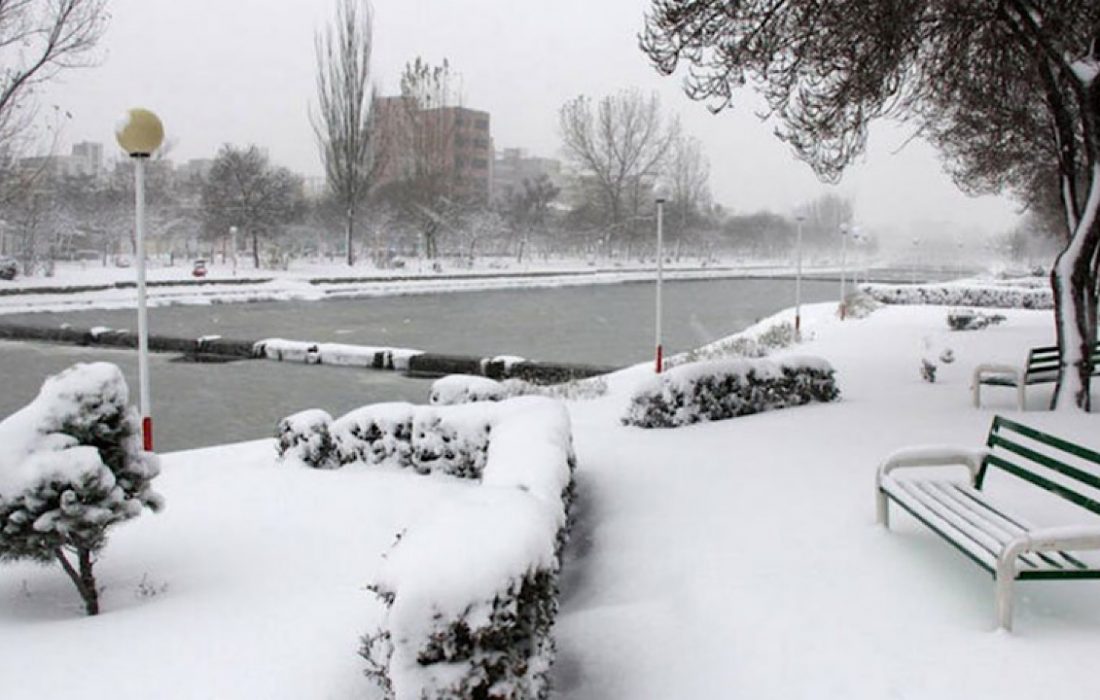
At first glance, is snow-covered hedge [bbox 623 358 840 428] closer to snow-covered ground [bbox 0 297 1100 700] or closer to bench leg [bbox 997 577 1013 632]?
snow-covered ground [bbox 0 297 1100 700]

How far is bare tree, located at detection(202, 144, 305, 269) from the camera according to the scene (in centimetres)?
5578

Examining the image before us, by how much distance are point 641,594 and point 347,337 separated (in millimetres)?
20387

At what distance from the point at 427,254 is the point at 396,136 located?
30.2 ft

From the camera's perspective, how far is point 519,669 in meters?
3.25

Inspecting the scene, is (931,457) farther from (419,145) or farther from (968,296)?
(419,145)

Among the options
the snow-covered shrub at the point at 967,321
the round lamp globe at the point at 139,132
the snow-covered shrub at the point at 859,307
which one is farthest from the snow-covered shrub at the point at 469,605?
the snow-covered shrub at the point at 859,307

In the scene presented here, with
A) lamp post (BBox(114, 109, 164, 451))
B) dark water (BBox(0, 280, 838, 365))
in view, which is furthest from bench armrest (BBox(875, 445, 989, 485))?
dark water (BBox(0, 280, 838, 365))

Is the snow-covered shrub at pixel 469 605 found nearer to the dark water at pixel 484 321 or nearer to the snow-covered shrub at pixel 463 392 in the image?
the snow-covered shrub at pixel 463 392

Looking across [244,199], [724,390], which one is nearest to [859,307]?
[724,390]

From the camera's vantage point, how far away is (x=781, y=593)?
15.4 ft

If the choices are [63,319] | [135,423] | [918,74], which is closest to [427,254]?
[63,319]

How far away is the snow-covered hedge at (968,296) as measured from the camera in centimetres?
3250

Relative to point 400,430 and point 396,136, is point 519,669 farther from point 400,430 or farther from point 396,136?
point 396,136

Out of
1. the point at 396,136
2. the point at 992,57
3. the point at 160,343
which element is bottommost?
the point at 160,343
